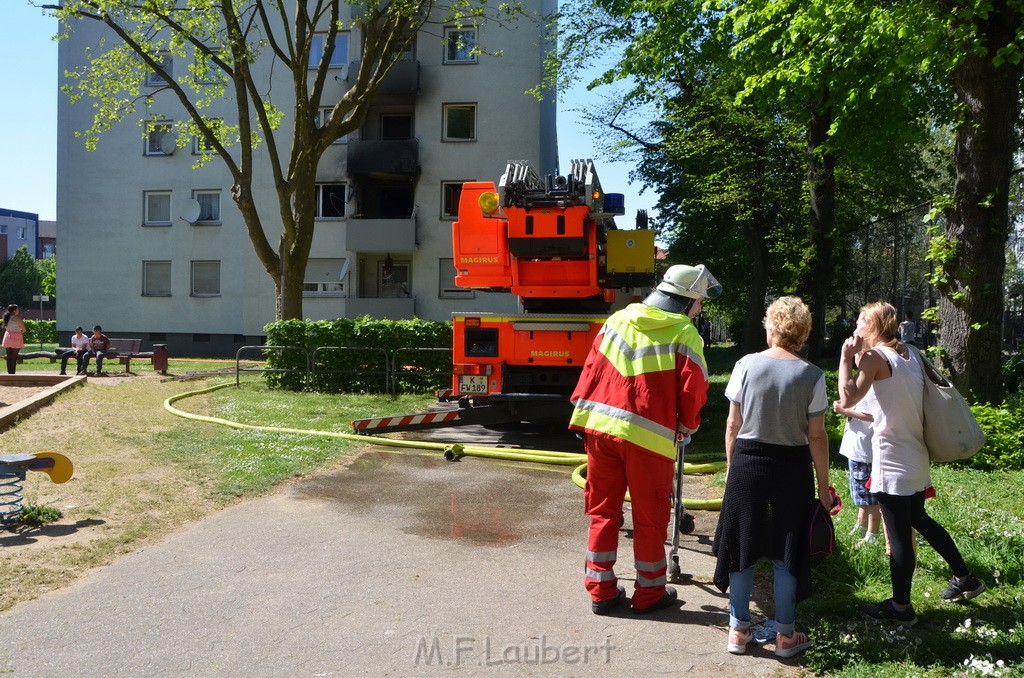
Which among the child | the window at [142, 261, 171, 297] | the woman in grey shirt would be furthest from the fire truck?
the window at [142, 261, 171, 297]

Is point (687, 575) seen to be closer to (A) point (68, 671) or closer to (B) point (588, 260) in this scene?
(A) point (68, 671)

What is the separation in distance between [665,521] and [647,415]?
588mm

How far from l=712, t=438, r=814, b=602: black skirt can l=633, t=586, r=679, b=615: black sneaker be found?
0.68 m

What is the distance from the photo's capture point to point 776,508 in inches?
163

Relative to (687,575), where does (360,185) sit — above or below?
above

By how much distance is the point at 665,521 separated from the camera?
473cm

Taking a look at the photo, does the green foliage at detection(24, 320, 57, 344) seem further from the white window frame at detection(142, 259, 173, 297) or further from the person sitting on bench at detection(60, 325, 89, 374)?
the person sitting on bench at detection(60, 325, 89, 374)

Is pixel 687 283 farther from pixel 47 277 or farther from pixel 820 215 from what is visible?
pixel 47 277

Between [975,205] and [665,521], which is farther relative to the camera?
[975,205]

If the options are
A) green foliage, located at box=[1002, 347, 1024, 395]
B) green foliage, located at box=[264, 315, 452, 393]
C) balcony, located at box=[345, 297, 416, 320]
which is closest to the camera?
green foliage, located at box=[1002, 347, 1024, 395]

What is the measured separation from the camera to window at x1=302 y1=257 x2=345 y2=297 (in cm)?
3134

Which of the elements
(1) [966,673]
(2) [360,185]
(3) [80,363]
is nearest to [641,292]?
(1) [966,673]

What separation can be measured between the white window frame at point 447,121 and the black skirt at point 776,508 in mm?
27336

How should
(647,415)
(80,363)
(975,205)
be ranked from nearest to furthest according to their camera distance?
1. (647,415)
2. (975,205)
3. (80,363)
